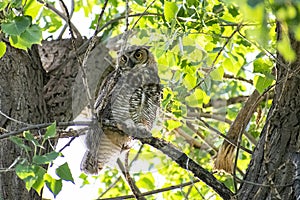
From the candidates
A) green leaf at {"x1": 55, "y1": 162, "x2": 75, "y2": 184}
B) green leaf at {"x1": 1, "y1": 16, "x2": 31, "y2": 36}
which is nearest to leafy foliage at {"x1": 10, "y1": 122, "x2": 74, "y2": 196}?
green leaf at {"x1": 55, "y1": 162, "x2": 75, "y2": 184}

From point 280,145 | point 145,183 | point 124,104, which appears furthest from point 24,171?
point 145,183

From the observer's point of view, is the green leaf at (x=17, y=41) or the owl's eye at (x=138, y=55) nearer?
the green leaf at (x=17, y=41)

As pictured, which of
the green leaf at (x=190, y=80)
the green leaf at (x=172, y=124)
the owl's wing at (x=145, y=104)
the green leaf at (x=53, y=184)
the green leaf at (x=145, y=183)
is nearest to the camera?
the green leaf at (x=53, y=184)

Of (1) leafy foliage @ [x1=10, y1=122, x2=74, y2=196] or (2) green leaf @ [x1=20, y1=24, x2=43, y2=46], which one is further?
(2) green leaf @ [x1=20, y1=24, x2=43, y2=46]

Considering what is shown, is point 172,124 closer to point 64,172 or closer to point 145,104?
point 145,104

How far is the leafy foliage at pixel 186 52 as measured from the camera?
48.8 inches

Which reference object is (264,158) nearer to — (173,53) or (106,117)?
(173,53)

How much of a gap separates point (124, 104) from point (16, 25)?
0.73m

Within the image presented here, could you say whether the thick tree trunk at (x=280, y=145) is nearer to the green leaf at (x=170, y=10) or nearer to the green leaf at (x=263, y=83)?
the green leaf at (x=263, y=83)

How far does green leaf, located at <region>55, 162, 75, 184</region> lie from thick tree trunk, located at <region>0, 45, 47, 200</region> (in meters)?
0.58

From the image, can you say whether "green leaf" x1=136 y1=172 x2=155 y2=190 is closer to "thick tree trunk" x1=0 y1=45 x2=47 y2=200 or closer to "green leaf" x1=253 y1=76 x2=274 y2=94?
"thick tree trunk" x1=0 y1=45 x2=47 y2=200

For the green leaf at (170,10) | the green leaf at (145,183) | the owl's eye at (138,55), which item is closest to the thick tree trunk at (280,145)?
the green leaf at (170,10)

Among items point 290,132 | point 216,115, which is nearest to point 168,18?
point 290,132

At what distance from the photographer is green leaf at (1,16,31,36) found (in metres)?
1.37
